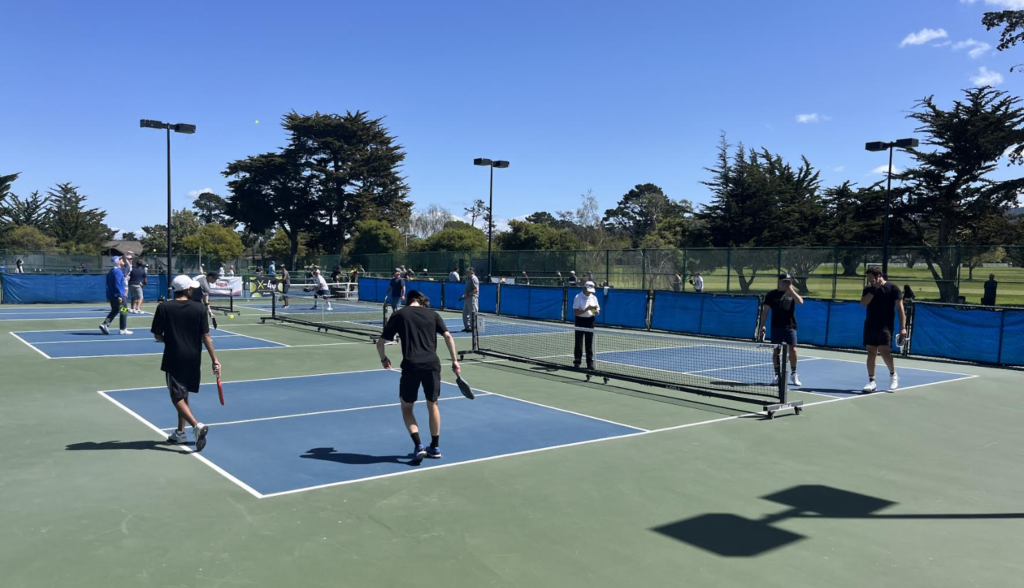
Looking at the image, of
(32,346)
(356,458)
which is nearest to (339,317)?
(32,346)

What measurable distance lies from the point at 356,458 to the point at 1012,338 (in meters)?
14.8

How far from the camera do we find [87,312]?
2781cm

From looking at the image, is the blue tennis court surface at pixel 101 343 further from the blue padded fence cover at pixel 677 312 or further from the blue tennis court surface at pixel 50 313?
the blue padded fence cover at pixel 677 312

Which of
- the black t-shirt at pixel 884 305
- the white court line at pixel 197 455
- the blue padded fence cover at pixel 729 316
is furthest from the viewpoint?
the blue padded fence cover at pixel 729 316

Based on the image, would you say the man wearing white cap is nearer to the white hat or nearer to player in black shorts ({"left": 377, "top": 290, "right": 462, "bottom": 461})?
the white hat

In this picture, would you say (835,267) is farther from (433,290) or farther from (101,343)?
(101,343)

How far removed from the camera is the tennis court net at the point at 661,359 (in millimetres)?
11289

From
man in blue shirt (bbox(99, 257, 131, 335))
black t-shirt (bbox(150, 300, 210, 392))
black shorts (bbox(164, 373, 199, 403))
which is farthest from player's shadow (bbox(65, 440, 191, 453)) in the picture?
man in blue shirt (bbox(99, 257, 131, 335))

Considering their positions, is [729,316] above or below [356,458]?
above

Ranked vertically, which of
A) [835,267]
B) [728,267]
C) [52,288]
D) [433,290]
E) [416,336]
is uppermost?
[835,267]

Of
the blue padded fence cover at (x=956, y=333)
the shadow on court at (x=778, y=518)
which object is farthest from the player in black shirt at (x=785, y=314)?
the blue padded fence cover at (x=956, y=333)

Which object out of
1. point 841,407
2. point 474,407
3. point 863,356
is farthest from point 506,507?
point 863,356

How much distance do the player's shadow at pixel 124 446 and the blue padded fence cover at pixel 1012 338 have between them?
53.5ft

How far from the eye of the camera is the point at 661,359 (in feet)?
53.3
